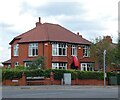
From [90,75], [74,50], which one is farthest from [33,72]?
[74,50]

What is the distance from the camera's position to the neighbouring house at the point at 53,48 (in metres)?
62.4

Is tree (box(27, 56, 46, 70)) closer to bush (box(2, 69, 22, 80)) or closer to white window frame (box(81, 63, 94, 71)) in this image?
bush (box(2, 69, 22, 80))

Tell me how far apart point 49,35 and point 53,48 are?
2.41 metres

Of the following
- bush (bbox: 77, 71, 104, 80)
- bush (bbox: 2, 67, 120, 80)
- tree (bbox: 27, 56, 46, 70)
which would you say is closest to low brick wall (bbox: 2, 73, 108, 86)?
bush (bbox: 2, 67, 120, 80)

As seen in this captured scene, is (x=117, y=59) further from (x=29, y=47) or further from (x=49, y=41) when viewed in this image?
(x=29, y=47)

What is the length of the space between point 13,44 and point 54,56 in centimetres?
1037

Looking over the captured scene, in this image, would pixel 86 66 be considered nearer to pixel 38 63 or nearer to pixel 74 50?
pixel 74 50

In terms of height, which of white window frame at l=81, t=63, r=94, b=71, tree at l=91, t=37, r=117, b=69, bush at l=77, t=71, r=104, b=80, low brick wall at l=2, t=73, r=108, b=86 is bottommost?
low brick wall at l=2, t=73, r=108, b=86

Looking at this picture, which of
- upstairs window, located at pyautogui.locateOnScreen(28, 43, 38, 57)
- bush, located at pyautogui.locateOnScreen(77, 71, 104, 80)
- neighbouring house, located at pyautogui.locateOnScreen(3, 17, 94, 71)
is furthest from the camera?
upstairs window, located at pyautogui.locateOnScreen(28, 43, 38, 57)

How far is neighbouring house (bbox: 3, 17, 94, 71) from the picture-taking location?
6238 cm

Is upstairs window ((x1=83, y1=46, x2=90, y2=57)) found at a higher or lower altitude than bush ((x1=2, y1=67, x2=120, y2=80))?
higher

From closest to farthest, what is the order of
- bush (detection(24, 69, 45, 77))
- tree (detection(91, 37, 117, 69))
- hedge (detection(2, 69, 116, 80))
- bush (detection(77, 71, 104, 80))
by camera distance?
hedge (detection(2, 69, 116, 80)) < bush (detection(24, 69, 45, 77)) < bush (detection(77, 71, 104, 80)) < tree (detection(91, 37, 117, 69))

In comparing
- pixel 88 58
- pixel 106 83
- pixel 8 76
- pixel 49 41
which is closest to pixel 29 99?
pixel 8 76

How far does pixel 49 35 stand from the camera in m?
63.2
